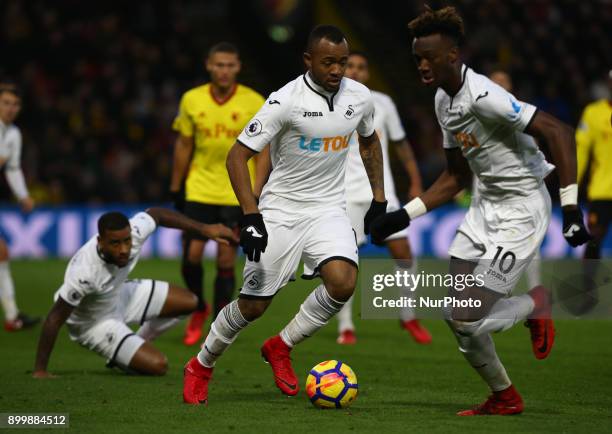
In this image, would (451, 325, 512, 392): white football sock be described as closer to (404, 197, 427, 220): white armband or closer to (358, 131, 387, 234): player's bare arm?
(404, 197, 427, 220): white armband

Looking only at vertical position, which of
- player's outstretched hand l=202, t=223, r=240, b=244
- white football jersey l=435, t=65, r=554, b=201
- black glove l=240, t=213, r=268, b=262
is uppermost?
white football jersey l=435, t=65, r=554, b=201

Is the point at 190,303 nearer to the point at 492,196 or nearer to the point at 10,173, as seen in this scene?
the point at 492,196

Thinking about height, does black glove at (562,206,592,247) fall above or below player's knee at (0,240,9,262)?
above

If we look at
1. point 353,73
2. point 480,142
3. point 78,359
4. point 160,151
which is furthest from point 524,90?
point 480,142

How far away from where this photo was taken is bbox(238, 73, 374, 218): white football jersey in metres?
6.57

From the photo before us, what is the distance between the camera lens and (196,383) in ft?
22.1

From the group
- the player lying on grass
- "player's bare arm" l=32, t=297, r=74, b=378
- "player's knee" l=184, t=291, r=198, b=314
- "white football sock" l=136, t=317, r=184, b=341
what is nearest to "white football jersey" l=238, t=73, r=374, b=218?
the player lying on grass

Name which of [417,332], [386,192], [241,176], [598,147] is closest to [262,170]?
[241,176]

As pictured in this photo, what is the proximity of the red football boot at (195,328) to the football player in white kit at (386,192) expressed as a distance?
1198mm

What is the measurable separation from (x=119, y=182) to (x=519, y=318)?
1270 centimetres

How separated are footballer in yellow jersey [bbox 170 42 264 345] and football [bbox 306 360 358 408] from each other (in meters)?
3.26

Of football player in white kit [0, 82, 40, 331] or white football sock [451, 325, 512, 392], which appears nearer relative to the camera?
white football sock [451, 325, 512, 392]

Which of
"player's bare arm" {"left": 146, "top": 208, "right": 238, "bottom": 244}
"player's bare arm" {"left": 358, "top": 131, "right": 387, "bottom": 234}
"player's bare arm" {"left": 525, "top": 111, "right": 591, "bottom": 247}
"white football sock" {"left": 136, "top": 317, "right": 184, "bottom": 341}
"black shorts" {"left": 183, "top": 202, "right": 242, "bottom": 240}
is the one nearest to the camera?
"player's bare arm" {"left": 525, "top": 111, "right": 591, "bottom": 247}

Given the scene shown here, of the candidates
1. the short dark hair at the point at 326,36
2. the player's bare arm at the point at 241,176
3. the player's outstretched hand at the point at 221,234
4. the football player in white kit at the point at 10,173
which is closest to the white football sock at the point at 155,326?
the player's outstretched hand at the point at 221,234
